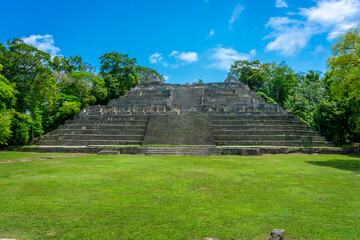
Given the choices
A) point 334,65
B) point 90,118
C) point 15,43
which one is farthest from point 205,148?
point 15,43

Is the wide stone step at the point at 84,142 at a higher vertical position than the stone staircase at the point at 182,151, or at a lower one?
higher

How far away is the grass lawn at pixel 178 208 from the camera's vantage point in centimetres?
364

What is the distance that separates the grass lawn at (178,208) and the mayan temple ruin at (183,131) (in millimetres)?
9722

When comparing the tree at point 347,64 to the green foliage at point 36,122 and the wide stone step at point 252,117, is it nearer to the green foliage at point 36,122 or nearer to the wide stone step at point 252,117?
the wide stone step at point 252,117

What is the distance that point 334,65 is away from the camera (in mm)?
13734

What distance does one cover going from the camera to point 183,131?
68.4 ft

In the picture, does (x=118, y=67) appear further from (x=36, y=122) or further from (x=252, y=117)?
(x=252, y=117)

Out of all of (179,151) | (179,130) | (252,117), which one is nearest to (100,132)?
(179,130)

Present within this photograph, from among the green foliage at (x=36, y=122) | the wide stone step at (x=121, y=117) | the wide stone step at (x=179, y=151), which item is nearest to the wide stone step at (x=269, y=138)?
the wide stone step at (x=179, y=151)

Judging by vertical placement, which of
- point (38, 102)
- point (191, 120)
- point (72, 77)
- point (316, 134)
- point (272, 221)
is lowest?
point (272, 221)

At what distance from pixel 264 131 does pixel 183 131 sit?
7.27 m

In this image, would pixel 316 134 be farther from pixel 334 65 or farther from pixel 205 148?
pixel 205 148

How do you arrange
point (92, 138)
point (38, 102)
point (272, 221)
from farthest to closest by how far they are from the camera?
point (38, 102) → point (92, 138) → point (272, 221)

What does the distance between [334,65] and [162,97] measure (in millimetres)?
22332
